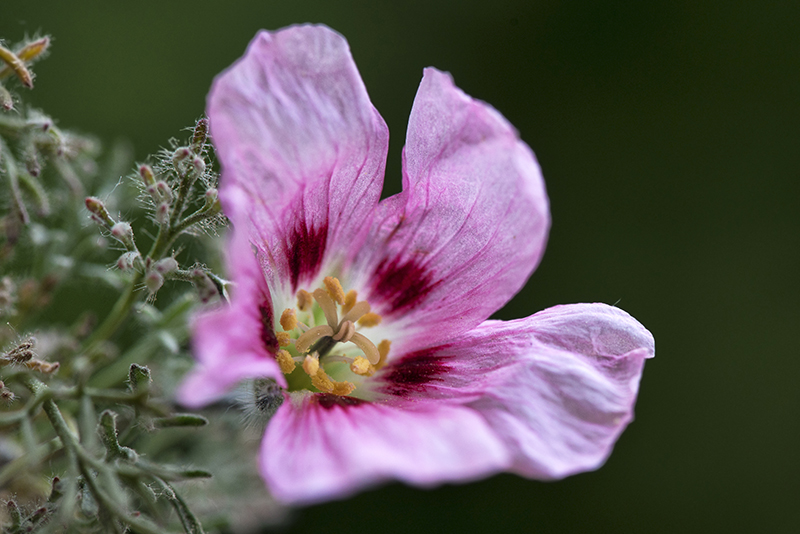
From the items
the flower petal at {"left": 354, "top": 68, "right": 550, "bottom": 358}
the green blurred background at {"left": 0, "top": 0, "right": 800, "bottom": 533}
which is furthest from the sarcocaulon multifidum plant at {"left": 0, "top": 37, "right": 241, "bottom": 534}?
the green blurred background at {"left": 0, "top": 0, "right": 800, "bottom": 533}

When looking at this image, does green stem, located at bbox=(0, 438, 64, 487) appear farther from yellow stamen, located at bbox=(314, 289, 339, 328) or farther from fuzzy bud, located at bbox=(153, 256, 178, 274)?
yellow stamen, located at bbox=(314, 289, 339, 328)

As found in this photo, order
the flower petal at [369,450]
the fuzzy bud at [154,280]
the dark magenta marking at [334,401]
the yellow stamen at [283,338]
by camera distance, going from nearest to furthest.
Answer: the flower petal at [369,450], the fuzzy bud at [154,280], the dark magenta marking at [334,401], the yellow stamen at [283,338]

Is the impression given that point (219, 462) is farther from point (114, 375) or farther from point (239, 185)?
point (239, 185)

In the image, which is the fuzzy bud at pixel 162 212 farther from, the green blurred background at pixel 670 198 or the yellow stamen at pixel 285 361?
the green blurred background at pixel 670 198

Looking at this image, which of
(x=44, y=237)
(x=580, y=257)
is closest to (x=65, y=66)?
(x=44, y=237)

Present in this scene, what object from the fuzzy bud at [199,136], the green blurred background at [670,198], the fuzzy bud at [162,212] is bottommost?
the green blurred background at [670,198]

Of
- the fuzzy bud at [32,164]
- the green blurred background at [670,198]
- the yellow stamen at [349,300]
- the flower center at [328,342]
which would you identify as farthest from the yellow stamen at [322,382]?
the green blurred background at [670,198]

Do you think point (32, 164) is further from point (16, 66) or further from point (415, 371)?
point (415, 371)
